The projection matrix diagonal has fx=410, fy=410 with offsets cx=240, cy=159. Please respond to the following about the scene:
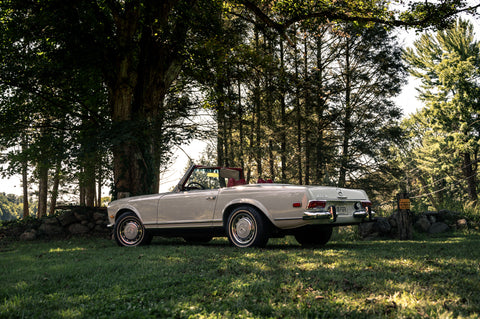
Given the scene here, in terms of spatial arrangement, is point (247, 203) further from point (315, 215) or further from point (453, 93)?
point (453, 93)

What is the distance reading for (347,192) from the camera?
24.3ft

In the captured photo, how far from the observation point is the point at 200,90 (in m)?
18.0

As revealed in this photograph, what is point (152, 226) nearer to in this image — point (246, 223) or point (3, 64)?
point (246, 223)

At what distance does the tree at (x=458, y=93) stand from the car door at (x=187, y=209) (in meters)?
24.8

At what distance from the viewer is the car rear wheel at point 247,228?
23.2 feet

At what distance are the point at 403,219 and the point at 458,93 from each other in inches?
913

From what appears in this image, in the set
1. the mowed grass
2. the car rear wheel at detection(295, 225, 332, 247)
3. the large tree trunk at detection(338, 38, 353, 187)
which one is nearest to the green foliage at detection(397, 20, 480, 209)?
the large tree trunk at detection(338, 38, 353, 187)

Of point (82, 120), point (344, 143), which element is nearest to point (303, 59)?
point (344, 143)

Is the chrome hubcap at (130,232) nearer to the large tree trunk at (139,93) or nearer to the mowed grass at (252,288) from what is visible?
the mowed grass at (252,288)

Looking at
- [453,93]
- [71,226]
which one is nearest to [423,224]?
[71,226]

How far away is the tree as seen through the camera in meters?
28.6

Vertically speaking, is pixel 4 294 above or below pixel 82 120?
below

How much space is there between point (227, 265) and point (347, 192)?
10.3 ft

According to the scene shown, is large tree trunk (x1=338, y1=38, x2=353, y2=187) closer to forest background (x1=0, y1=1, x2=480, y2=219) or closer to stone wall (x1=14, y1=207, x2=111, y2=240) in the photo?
forest background (x1=0, y1=1, x2=480, y2=219)
